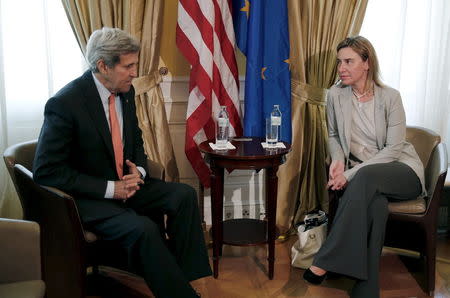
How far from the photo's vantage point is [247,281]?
9.50 ft

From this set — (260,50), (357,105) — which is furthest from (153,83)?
(357,105)

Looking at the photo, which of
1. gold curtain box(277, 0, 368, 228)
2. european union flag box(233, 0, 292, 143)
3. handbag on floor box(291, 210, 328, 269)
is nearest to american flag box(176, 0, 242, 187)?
european union flag box(233, 0, 292, 143)

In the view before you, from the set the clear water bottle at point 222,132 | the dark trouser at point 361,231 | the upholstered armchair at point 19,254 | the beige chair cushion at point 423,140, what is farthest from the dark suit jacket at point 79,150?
the beige chair cushion at point 423,140

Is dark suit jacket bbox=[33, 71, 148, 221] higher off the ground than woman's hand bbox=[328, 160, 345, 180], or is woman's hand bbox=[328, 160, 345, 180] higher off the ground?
dark suit jacket bbox=[33, 71, 148, 221]

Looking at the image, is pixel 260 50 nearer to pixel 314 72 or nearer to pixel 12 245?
pixel 314 72

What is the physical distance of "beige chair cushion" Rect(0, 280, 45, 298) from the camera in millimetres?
1773

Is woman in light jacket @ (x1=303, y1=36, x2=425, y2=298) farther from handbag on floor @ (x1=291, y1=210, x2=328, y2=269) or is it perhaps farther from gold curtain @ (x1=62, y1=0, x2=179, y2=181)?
gold curtain @ (x1=62, y1=0, x2=179, y2=181)

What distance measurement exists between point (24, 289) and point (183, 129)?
1.78m

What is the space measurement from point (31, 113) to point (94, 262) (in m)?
1.00

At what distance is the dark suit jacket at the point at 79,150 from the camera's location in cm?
230

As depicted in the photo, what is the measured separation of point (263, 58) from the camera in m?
3.17

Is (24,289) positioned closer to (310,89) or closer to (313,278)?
(313,278)

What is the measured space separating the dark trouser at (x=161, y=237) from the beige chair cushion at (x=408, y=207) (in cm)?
97

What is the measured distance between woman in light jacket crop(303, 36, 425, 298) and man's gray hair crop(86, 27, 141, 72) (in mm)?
1189
